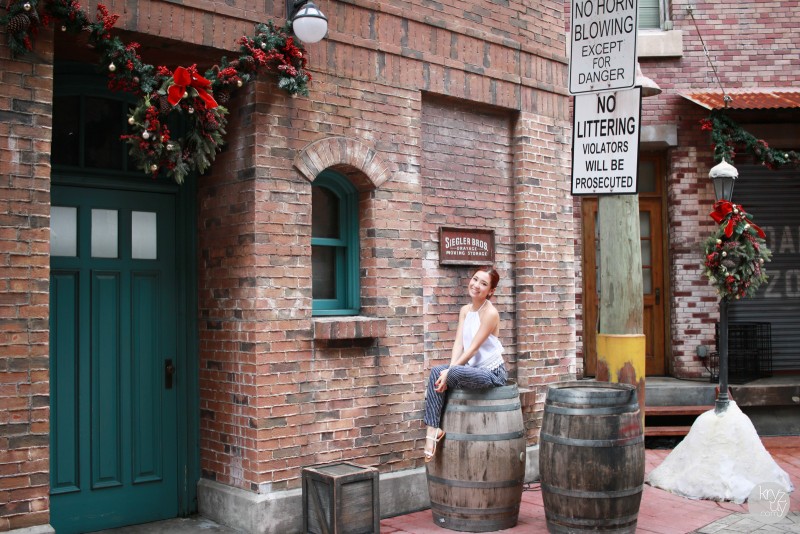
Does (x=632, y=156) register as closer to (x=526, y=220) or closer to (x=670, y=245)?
(x=526, y=220)

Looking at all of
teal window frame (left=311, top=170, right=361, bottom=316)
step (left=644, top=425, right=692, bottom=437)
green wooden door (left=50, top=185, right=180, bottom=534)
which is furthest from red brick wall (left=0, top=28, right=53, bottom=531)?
step (left=644, top=425, right=692, bottom=437)

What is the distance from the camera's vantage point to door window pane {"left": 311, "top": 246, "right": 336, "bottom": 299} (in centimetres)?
686

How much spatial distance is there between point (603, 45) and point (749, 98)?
549 centimetres

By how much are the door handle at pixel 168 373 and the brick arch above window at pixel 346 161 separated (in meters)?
1.77

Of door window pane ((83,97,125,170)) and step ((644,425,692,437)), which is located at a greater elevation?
door window pane ((83,97,125,170))

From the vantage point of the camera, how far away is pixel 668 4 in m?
11.5

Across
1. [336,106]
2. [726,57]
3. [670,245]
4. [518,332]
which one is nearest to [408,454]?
[518,332]

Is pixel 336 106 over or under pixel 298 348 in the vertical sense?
over

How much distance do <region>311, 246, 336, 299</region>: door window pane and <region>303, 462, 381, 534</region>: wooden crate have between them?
151cm

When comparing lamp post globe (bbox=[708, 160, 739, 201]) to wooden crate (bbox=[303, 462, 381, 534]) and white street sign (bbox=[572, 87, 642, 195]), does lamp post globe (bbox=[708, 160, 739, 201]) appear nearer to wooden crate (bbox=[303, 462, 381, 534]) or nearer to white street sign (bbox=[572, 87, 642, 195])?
white street sign (bbox=[572, 87, 642, 195])

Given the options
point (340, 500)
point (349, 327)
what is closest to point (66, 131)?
point (349, 327)

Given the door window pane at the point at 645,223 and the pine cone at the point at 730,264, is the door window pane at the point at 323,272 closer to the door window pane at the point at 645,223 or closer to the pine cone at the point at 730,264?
the pine cone at the point at 730,264

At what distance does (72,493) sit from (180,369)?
1176mm

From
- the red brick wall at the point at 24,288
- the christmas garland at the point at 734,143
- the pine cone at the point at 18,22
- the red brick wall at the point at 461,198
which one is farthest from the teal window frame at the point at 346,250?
the christmas garland at the point at 734,143
